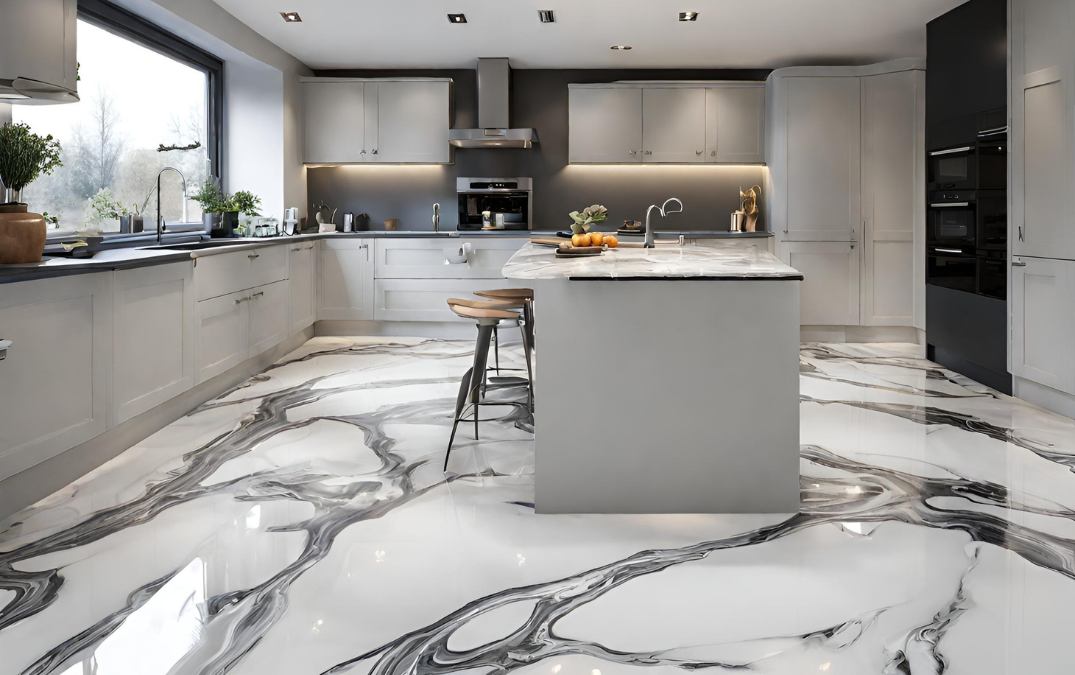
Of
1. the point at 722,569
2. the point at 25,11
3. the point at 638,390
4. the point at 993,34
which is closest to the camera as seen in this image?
the point at 722,569

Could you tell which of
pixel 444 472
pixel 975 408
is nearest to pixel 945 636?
pixel 444 472

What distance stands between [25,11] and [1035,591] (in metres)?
4.02

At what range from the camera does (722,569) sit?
2.54m

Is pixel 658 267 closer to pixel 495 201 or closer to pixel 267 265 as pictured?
pixel 267 265

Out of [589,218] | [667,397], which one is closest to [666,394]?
[667,397]

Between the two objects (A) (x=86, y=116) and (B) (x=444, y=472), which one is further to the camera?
(A) (x=86, y=116)

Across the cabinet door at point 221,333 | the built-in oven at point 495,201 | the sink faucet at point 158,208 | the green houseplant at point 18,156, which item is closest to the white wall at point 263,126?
the sink faucet at point 158,208

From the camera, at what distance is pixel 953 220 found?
18.8 feet

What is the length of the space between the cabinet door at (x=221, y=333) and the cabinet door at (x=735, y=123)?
428 centimetres

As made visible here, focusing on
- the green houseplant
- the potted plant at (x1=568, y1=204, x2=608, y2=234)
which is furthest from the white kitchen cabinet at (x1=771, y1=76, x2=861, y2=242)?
the green houseplant

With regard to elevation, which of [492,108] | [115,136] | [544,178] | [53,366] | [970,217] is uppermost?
[492,108]

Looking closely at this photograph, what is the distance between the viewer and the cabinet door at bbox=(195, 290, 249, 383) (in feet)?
15.2

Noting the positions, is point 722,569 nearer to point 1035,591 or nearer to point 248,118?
point 1035,591

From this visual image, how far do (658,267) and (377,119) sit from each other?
513cm
